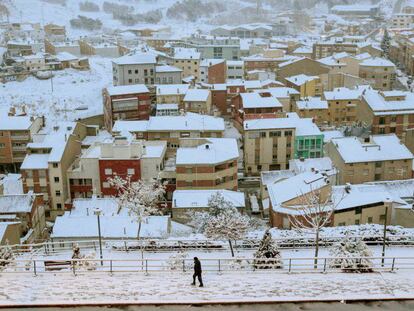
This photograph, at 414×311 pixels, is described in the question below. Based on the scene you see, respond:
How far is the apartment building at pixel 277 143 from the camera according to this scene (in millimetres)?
33781

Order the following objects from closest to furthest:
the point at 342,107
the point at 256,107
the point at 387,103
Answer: the point at 387,103
the point at 256,107
the point at 342,107

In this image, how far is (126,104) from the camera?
42.1 metres

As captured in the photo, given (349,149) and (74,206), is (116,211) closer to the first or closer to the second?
(74,206)

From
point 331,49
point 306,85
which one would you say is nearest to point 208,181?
point 306,85

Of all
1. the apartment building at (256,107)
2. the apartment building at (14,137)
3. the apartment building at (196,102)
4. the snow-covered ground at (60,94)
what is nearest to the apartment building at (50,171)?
the apartment building at (14,137)

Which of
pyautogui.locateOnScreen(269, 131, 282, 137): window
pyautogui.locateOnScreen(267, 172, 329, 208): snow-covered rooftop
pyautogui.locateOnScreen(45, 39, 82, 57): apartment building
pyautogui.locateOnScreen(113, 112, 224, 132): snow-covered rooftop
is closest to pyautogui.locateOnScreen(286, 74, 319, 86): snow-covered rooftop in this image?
pyautogui.locateOnScreen(113, 112, 224, 132): snow-covered rooftop

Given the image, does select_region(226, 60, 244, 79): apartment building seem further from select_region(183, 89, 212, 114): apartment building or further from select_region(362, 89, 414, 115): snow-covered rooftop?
select_region(362, 89, 414, 115): snow-covered rooftop

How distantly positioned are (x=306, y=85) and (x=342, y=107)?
23.1 feet

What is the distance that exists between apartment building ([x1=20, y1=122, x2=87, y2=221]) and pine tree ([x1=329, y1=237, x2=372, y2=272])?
18.6 metres

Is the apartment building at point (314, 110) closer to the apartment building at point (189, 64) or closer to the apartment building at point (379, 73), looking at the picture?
the apartment building at point (379, 73)

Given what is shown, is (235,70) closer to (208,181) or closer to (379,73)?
(379,73)

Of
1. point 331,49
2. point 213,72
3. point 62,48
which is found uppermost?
point 62,48

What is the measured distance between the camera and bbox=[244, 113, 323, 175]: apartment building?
3378 centimetres

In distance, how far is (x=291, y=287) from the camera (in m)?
11.8
